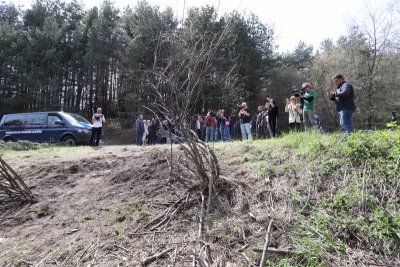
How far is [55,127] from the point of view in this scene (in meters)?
15.1

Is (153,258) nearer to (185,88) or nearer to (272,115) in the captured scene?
(185,88)

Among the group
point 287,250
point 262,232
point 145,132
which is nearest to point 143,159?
point 262,232

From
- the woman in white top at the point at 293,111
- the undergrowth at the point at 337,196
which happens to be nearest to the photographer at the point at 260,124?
the woman in white top at the point at 293,111

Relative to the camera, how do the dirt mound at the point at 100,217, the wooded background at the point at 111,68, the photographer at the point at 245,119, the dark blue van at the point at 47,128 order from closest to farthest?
1. the dirt mound at the point at 100,217
2. the photographer at the point at 245,119
3. the dark blue van at the point at 47,128
4. the wooded background at the point at 111,68

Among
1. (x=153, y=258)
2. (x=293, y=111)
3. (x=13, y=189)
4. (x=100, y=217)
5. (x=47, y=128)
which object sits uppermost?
(x=293, y=111)

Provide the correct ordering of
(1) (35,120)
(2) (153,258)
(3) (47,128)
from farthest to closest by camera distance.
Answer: (1) (35,120)
(3) (47,128)
(2) (153,258)

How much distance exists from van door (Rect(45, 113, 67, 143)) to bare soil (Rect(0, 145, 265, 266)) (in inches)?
357

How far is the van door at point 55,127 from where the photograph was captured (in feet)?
48.8

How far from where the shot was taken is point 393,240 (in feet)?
10.4

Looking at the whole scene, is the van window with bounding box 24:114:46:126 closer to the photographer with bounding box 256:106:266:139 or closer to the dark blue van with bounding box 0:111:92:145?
the dark blue van with bounding box 0:111:92:145

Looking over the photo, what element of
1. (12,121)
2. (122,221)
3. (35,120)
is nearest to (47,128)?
(35,120)

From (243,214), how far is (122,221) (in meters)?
1.60

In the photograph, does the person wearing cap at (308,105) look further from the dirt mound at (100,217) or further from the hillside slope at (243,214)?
the dirt mound at (100,217)

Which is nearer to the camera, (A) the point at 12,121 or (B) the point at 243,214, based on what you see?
(B) the point at 243,214
